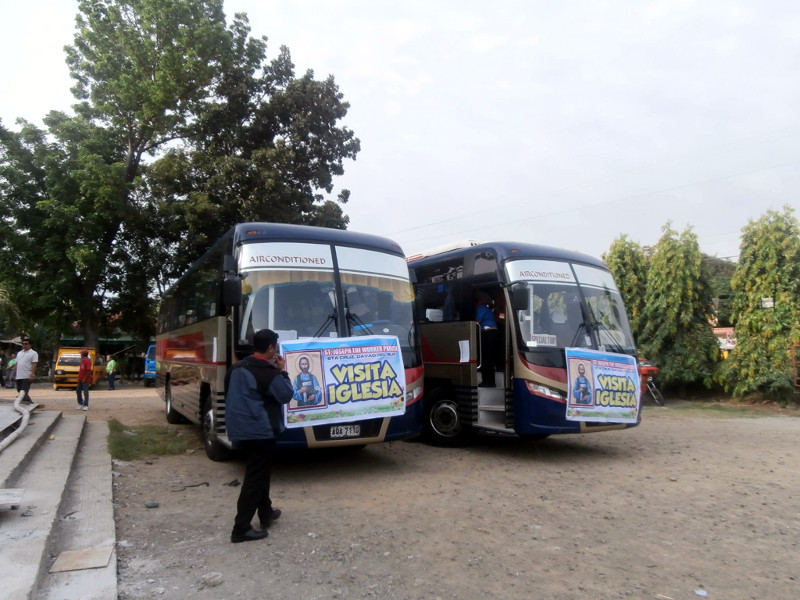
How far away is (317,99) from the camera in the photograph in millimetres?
25391

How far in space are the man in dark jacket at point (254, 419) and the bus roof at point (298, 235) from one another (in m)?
2.63

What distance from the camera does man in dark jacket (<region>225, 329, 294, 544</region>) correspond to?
498 centimetres

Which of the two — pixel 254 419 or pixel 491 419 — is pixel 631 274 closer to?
pixel 491 419

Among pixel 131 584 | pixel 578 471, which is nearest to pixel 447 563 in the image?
pixel 131 584

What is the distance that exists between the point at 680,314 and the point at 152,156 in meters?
23.7

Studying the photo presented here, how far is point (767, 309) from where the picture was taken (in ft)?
53.2

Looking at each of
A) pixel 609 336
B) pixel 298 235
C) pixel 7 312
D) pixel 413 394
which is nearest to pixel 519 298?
pixel 609 336

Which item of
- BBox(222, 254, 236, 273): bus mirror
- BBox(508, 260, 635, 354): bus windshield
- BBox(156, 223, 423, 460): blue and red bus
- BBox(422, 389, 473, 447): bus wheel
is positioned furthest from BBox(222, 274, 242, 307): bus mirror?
BBox(422, 389, 473, 447): bus wheel

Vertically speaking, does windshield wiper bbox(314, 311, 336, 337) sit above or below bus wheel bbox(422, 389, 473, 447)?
above

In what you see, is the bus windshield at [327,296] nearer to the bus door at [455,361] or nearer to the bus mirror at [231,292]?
the bus mirror at [231,292]

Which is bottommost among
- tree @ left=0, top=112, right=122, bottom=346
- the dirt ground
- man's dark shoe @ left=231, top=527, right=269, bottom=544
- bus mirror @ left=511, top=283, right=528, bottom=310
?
the dirt ground

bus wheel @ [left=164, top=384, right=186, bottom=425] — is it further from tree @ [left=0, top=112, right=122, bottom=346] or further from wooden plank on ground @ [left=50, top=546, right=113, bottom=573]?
tree @ [left=0, top=112, right=122, bottom=346]

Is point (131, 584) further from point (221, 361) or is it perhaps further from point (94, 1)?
point (94, 1)

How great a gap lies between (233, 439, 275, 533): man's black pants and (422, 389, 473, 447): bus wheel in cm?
479
